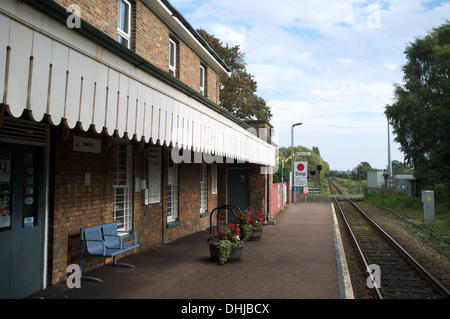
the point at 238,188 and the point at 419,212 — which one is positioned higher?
the point at 238,188

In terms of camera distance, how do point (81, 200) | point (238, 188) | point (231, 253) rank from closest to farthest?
1. point (81, 200)
2. point (231, 253)
3. point (238, 188)

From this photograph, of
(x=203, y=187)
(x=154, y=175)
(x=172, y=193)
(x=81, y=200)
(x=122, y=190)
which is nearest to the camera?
(x=81, y=200)

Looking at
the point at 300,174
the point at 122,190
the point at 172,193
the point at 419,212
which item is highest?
the point at 300,174

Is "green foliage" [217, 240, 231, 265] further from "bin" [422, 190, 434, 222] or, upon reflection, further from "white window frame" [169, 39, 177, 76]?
"bin" [422, 190, 434, 222]

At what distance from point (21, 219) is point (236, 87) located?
2449 cm

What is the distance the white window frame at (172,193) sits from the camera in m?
9.95

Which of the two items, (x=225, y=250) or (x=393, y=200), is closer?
(x=225, y=250)

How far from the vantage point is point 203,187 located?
12.9 meters

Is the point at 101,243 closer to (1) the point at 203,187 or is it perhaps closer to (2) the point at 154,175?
(2) the point at 154,175

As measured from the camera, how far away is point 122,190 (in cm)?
755

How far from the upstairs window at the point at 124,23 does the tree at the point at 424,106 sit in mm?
22162

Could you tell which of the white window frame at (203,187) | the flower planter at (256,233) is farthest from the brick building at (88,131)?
the flower planter at (256,233)

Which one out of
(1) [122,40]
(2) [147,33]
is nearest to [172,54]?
(2) [147,33]
